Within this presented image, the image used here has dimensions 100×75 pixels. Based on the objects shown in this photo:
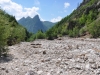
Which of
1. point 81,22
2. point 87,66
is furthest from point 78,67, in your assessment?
point 81,22

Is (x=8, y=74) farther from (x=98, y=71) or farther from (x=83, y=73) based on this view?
(x=98, y=71)

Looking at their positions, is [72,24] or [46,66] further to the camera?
[72,24]

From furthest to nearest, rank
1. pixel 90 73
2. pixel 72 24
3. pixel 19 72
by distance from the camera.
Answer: pixel 72 24 < pixel 19 72 < pixel 90 73

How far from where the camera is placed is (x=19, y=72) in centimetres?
1463

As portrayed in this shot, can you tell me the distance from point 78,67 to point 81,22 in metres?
153

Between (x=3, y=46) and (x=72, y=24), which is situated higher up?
(x=72, y=24)

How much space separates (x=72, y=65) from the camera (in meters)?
15.9

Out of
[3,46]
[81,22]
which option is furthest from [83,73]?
[81,22]

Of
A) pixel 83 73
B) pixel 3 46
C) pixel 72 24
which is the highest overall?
pixel 72 24

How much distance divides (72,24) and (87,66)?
164 metres

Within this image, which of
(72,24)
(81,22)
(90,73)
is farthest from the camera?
(72,24)

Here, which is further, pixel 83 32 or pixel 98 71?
pixel 83 32

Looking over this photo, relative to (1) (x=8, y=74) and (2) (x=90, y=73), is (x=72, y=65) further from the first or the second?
(1) (x=8, y=74)

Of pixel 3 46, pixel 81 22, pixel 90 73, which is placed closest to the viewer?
pixel 90 73
